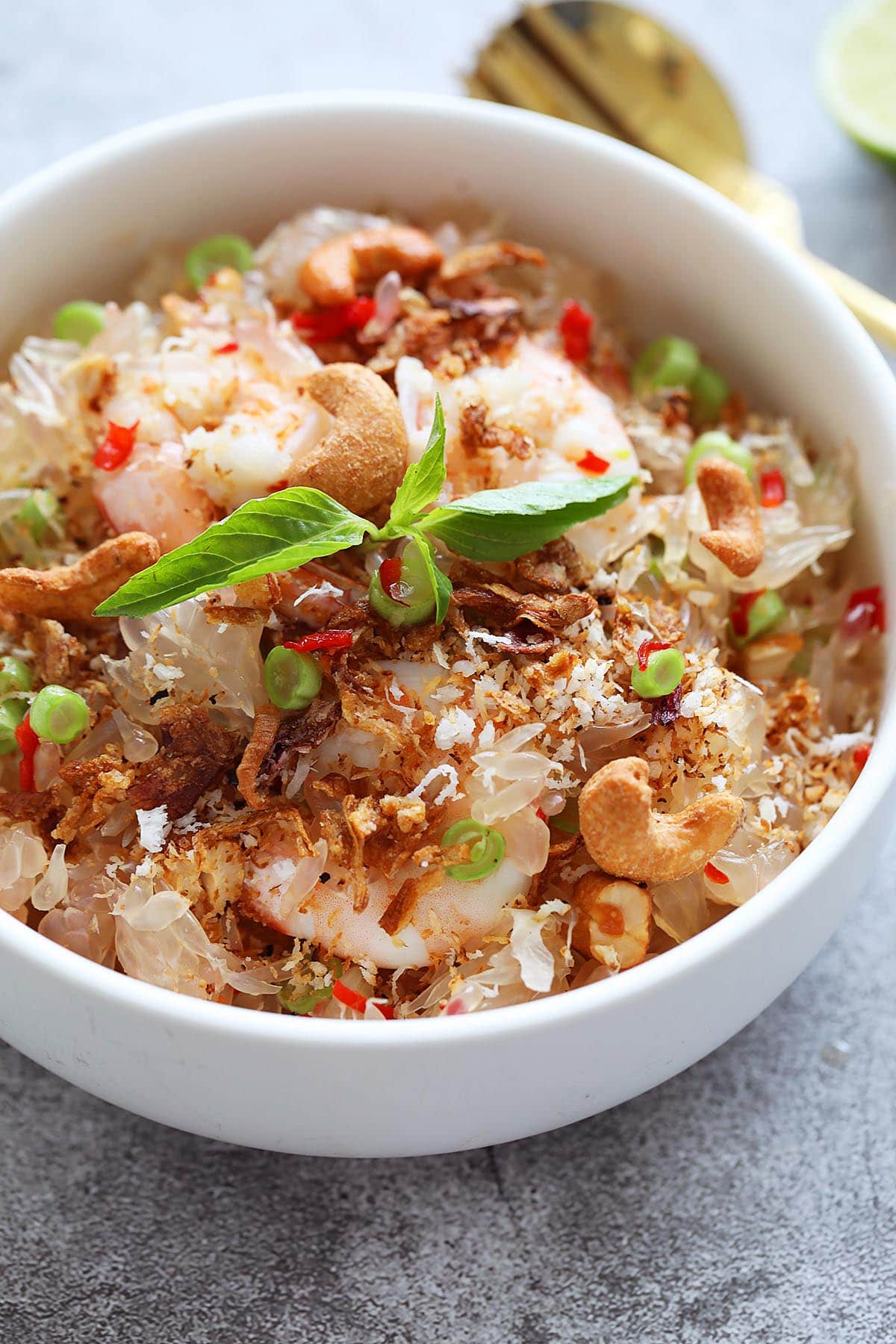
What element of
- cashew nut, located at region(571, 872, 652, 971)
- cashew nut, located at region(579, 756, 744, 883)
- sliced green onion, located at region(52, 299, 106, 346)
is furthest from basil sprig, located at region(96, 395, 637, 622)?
sliced green onion, located at region(52, 299, 106, 346)

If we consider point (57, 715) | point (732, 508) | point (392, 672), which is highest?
point (732, 508)

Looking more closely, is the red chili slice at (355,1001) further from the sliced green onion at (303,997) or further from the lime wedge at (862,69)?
the lime wedge at (862,69)

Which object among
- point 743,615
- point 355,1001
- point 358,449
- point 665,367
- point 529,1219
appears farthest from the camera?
point 665,367

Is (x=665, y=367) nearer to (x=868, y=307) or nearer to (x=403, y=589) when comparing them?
(x=868, y=307)

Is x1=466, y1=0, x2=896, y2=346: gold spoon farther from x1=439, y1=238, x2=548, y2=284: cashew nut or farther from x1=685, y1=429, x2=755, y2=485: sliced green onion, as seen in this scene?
x1=685, y1=429, x2=755, y2=485: sliced green onion

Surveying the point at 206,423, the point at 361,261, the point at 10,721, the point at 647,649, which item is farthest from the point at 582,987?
the point at 361,261
